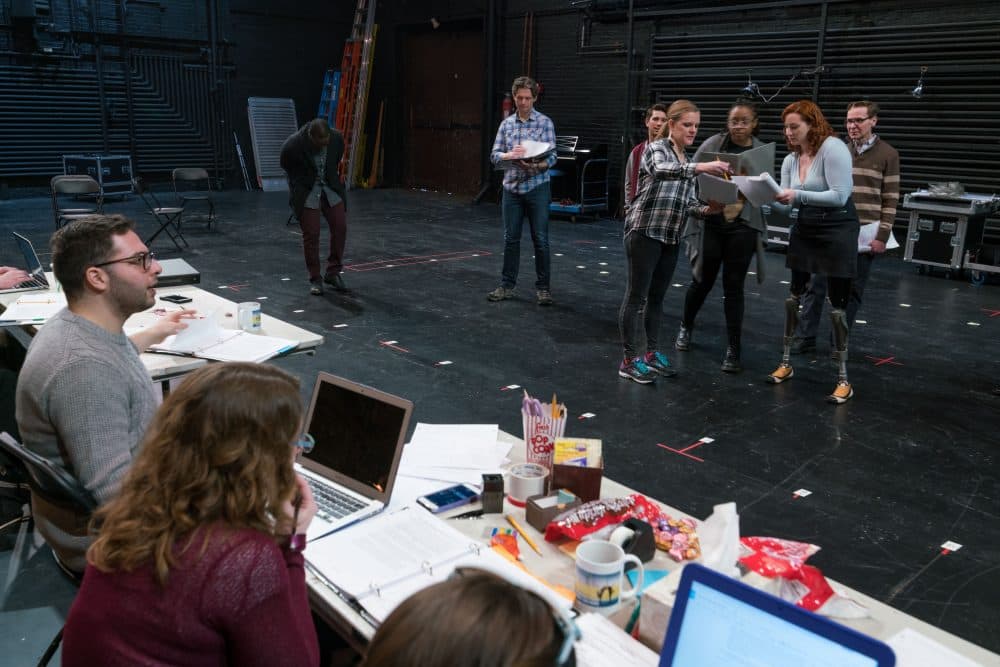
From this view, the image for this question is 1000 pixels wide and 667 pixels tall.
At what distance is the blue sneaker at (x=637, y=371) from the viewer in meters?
4.90

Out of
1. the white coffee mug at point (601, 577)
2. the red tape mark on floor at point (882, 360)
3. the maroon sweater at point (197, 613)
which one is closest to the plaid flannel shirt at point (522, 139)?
the red tape mark on floor at point (882, 360)

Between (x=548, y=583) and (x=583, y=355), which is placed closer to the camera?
(x=548, y=583)

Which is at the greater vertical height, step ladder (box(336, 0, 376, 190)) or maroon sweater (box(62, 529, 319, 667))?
step ladder (box(336, 0, 376, 190))

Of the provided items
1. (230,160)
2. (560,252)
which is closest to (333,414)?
(560,252)

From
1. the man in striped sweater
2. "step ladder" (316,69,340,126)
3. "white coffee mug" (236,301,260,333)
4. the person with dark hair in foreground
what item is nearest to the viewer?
the person with dark hair in foreground

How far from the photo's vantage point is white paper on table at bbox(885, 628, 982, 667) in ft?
4.84

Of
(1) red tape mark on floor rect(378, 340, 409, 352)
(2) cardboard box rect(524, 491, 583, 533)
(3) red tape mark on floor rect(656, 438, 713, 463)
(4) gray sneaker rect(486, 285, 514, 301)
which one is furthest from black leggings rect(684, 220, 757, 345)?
(2) cardboard box rect(524, 491, 583, 533)

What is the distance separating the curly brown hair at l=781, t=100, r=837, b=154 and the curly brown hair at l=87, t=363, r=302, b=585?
12.3ft

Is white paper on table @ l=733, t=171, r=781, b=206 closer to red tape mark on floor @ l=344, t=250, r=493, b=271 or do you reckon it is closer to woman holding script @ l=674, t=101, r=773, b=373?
woman holding script @ l=674, t=101, r=773, b=373

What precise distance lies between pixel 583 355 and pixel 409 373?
1187 millimetres

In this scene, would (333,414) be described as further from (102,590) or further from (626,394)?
(626,394)

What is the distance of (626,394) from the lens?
4.75 m

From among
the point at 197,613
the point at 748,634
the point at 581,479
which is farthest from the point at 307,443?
the point at 748,634

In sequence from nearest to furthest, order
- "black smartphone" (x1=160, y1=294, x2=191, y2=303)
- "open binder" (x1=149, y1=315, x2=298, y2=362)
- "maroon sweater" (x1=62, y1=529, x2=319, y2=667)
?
"maroon sweater" (x1=62, y1=529, x2=319, y2=667), "open binder" (x1=149, y1=315, x2=298, y2=362), "black smartphone" (x1=160, y1=294, x2=191, y2=303)
